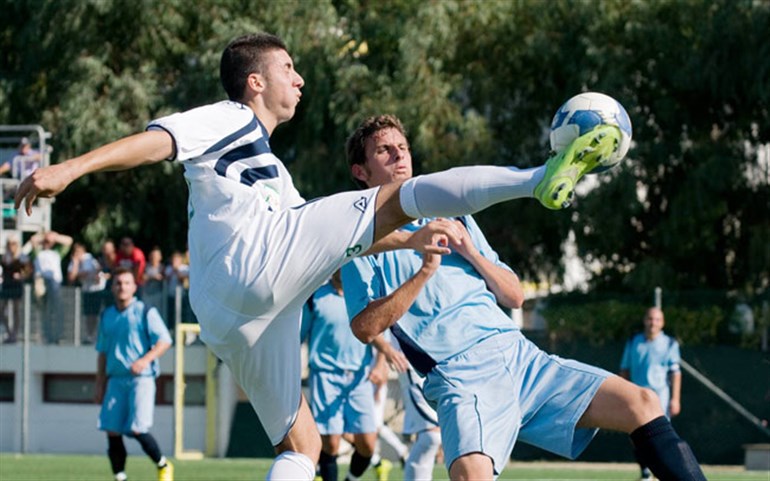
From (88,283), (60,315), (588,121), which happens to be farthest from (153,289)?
(588,121)

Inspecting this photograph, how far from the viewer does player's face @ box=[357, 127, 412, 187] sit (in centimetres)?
697

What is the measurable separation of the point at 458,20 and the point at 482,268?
19.3 meters

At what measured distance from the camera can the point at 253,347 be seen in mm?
5887

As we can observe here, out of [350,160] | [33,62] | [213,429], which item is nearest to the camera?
[350,160]

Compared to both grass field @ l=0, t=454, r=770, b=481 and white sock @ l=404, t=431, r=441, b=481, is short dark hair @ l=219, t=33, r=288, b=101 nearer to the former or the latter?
white sock @ l=404, t=431, r=441, b=481

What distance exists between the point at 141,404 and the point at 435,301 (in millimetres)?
7657

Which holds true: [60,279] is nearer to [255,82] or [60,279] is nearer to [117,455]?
[117,455]

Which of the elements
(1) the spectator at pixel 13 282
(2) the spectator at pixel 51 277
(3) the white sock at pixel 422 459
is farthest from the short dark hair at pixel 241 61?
(1) the spectator at pixel 13 282

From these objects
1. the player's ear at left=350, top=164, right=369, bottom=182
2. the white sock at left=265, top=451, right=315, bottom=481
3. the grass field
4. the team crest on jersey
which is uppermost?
the player's ear at left=350, top=164, right=369, bottom=182

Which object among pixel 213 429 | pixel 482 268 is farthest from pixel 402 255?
pixel 213 429

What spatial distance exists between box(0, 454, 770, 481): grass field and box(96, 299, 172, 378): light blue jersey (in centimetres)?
147

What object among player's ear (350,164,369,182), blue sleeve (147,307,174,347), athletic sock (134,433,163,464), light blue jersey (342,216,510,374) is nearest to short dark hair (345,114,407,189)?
player's ear (350,164,369,182)

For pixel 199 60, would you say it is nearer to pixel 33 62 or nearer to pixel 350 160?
pixel 33 62

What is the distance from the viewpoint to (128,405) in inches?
538
